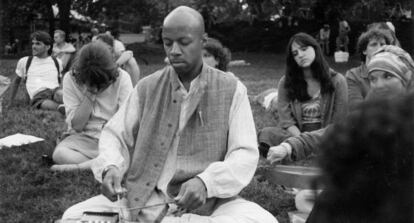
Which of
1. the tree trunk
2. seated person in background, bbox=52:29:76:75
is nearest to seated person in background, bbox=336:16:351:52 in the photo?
the tree trunk

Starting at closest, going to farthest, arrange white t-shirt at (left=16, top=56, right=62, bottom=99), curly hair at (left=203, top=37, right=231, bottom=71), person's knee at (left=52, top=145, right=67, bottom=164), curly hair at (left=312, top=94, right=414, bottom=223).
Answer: curly hair at (left=312, top=94, right=414, bottom=223) < person's knee at (left=52, top=145, right=67, bottom=164) < curly hair at (left=203, top=37, right=231, bottom=71) < white t-shirt at (left=16, top=56, right=62, bottom=99)

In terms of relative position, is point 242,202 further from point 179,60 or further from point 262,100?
point 262,100

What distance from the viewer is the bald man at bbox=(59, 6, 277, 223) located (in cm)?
342

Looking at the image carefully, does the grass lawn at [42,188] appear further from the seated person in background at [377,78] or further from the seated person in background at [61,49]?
the seated person in background at [61,49]

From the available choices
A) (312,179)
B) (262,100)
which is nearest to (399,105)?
(312,179)

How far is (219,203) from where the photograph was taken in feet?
11.5

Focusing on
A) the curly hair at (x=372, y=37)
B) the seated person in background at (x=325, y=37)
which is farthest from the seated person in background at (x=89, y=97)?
the seated person in background at (x=325, y=37)

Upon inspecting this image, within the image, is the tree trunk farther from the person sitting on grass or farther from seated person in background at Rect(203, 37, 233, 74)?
the person sitting on grass

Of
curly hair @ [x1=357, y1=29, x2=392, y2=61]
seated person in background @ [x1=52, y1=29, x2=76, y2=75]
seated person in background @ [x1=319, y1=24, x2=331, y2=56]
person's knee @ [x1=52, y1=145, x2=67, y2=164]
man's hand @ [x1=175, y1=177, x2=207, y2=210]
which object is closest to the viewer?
man's hand @ [x1=175, y1=177, x2=207, y2=210]

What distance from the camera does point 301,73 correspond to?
5691mm

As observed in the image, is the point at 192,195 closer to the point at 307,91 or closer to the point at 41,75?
the point at 307,91

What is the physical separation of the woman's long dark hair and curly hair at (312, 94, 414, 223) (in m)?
4.41

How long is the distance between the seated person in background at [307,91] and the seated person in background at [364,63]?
0.20 m

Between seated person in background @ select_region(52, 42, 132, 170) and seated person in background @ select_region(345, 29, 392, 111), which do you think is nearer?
seated person in background @ select_region(52, 42, 132, 170)
